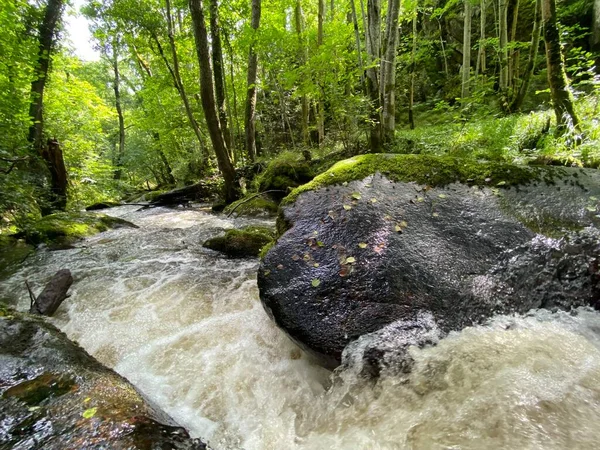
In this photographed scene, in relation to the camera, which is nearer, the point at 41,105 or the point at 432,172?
the point at 432,172

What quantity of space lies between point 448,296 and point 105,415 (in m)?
2.44

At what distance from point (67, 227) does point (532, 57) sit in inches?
466

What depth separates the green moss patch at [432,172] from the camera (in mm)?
3176

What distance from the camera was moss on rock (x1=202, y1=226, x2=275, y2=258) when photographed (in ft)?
17.6

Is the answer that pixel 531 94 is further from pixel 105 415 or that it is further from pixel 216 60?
pixel 105 415

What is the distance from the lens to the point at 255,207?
8320mm

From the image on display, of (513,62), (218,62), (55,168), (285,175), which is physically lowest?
(285,175)

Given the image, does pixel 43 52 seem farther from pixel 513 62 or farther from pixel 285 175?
pixel 513 62

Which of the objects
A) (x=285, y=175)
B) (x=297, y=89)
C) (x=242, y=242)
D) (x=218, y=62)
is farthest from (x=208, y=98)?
(x=242, y=242)

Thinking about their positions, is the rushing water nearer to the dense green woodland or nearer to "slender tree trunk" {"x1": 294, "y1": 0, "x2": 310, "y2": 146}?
the dense green woodland

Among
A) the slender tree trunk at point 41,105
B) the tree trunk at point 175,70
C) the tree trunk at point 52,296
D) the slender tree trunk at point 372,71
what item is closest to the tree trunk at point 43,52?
the slender tree trunk at point 41,105

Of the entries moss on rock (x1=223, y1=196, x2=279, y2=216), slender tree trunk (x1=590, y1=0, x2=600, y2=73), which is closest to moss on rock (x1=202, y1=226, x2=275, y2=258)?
moss on rock (x1=223, y1=196, x2=279, y2=216)

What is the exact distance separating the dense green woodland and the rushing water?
2785 mm

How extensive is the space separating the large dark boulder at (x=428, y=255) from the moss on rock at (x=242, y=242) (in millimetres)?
2039
